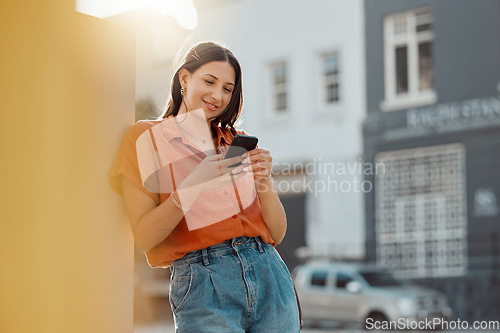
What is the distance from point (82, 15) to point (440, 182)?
38.1ft

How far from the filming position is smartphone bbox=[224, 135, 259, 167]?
156cm

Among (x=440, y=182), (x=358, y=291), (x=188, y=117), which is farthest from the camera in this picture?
(x=440, y=182)

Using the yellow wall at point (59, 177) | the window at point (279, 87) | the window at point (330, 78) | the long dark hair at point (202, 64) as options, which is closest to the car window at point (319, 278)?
the window at point (330, 78)

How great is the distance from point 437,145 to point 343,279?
3.87 meters

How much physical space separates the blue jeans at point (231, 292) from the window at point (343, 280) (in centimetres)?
867

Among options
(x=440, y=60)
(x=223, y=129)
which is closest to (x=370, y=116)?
(x=440, y=60)

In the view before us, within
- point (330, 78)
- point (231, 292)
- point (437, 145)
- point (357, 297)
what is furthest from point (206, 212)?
point (330, 78)

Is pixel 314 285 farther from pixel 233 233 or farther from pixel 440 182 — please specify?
pixel 233 233

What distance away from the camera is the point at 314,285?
412 inches

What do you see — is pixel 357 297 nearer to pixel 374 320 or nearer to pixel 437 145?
pixel 374 320

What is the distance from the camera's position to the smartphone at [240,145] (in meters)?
1.56

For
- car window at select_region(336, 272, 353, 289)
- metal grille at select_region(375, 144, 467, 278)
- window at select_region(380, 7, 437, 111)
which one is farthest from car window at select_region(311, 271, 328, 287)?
window at select_region(380, 7, 437, 111)

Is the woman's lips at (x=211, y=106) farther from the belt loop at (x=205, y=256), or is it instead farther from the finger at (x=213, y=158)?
the belt loop at (x=205, y=256)

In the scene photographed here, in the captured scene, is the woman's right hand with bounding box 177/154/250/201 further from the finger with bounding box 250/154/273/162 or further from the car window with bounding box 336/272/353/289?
the car window with bounding box 336/272/353/289
